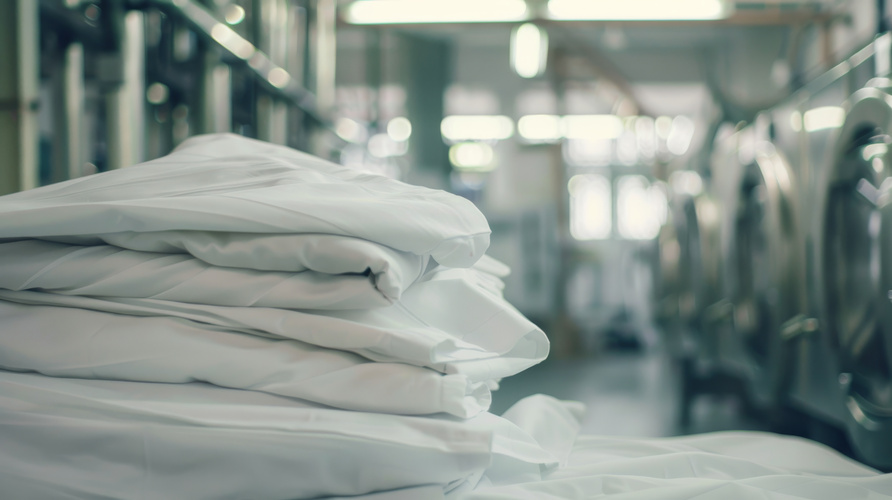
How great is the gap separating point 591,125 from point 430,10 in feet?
5.06

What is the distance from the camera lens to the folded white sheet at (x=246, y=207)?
0.48m

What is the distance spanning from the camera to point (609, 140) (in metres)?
5.49

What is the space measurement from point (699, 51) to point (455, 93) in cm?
180

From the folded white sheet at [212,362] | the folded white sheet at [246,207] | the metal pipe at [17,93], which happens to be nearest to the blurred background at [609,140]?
the metal pipe at [17,93]

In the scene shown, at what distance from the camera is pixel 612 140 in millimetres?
5473

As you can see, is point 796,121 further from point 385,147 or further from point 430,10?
point 385,147

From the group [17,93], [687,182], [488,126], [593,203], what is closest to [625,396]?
[687,182]

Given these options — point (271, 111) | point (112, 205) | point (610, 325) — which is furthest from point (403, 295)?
point (610, 325)

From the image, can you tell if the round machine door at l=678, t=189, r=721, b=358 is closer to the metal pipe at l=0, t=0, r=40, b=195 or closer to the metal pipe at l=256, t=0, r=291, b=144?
the metal pipe at l=256, t=0, r=291, b=144

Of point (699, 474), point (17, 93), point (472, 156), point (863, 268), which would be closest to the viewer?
point (699, 474)

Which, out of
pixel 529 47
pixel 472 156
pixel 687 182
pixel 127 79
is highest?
pixel 529 47

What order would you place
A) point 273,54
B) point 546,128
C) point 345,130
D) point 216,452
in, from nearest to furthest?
point 216,452
point 273,54
point 345,130
point 546,128

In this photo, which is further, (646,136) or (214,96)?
(646,136)

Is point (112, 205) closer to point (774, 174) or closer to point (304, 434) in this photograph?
point (304, 434)
